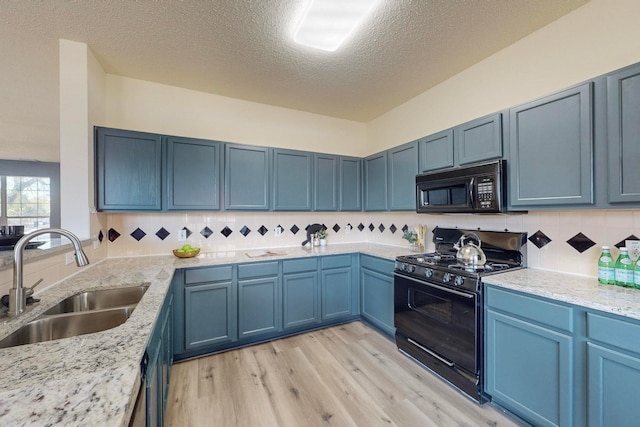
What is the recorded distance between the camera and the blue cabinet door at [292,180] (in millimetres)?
2984

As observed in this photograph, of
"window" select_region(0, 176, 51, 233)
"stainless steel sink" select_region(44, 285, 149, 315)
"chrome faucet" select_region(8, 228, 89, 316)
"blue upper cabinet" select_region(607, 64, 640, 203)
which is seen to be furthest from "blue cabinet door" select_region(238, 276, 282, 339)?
"window" select_region(0, 176, 51, 233)

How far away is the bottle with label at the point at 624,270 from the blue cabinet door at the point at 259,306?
252cm

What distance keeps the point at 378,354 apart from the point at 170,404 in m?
1.70

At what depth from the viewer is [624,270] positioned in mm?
1519

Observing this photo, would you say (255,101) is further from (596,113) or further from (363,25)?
(596,113)

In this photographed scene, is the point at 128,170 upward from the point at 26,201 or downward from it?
upward

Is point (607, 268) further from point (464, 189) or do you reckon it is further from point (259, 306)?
point (259, 306)

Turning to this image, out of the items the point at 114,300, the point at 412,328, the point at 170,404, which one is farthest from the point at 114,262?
the point at 412,328

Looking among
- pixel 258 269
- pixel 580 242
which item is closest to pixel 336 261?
pixel 258 269

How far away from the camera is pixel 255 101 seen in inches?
126

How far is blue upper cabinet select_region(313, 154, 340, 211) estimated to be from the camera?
322cm

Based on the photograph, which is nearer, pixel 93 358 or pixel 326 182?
pixel 93 358

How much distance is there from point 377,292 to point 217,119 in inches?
106

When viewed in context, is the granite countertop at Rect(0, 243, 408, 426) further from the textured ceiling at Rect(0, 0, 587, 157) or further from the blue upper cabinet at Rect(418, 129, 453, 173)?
the blue upper cabinet at Rect(418, 129, 453, 173)
